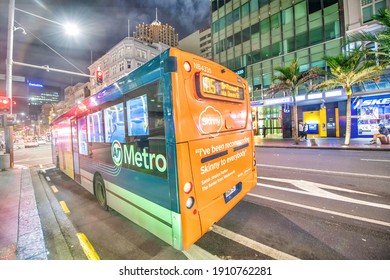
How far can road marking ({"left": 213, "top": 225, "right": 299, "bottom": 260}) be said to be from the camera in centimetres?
298

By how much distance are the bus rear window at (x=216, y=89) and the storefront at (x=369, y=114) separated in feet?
70.7

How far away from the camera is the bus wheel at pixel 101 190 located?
5.12m

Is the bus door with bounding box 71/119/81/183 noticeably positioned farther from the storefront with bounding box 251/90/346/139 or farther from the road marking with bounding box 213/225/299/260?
the storefront with bounding box 251/90/346/139

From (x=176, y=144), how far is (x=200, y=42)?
337 feet

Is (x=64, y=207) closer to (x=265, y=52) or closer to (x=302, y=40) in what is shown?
(x=302, y=40)

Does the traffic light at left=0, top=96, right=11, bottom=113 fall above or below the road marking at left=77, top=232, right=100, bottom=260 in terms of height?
above

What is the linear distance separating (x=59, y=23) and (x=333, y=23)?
26730 millimetres

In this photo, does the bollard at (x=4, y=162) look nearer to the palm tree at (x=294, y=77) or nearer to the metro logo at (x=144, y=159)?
the metro logo at (x=144, y=159)

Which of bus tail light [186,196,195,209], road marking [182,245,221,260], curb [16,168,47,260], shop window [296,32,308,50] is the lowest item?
road marking [182,245,221,260]

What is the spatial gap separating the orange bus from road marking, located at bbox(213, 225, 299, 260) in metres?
0.45

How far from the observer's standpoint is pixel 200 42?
93875mm

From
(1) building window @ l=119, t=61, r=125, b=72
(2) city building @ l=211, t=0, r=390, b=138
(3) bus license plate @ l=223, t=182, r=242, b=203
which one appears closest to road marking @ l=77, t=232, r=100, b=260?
(3) bus license plate @ l=223, t=182, r=242, b=203

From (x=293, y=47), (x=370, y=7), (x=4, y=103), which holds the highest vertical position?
(x=370, y=7)

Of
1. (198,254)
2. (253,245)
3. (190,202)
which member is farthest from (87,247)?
(253,245)
